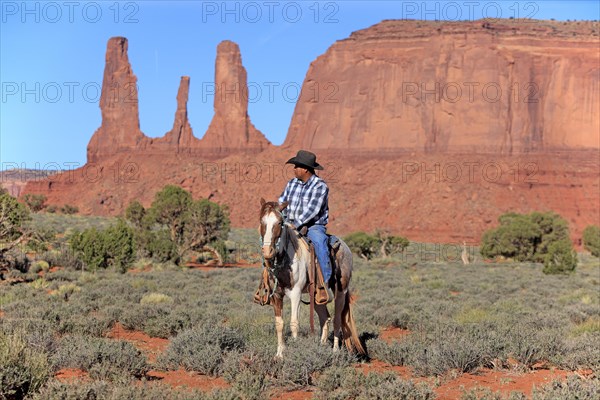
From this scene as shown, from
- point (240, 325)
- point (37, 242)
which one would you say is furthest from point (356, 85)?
point (240, 325)

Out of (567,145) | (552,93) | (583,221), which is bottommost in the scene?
(583,221)

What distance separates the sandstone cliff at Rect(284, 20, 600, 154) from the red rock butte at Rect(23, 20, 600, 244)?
0.18 meters

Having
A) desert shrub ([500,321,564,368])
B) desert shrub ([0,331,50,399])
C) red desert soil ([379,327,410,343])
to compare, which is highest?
desert shrub ([0,331,50,399])

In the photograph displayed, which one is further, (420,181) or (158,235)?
(420,181)

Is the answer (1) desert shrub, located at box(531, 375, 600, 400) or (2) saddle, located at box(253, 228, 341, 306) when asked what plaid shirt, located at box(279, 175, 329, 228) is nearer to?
(2) saddle, located at box(253, 228, 341, 306)

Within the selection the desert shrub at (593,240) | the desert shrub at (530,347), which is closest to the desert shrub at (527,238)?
the desert shrub at (593,240)

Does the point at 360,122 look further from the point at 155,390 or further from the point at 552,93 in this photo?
the point at 155,390

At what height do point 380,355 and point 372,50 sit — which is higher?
point 372,50

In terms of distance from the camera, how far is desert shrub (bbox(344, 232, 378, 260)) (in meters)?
51.8

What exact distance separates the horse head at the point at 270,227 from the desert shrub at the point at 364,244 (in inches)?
1715

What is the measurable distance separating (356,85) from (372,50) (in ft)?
21.7

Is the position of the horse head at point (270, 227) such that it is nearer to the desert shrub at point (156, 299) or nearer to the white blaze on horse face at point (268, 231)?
the white blaze on horse face at point (268, 231)

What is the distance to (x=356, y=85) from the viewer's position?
11969cm

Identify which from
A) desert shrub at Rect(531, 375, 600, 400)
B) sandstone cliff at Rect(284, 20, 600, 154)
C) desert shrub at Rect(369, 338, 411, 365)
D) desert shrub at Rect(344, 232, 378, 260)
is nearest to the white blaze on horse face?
desert shrub at Rect(369, 338, 411, 365)
